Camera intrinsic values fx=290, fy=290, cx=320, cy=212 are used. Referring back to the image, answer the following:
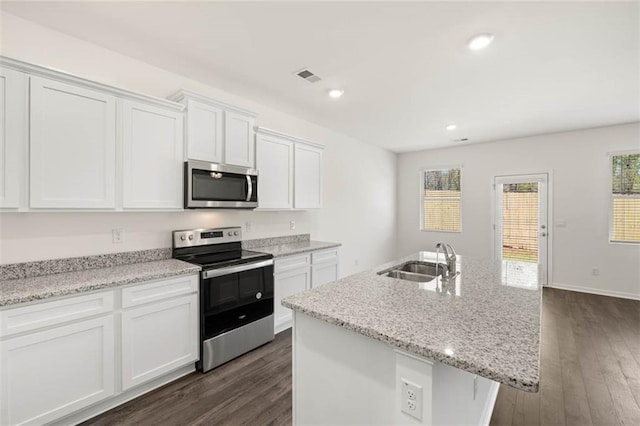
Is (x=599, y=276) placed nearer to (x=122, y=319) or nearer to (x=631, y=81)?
(x=631, y=81)

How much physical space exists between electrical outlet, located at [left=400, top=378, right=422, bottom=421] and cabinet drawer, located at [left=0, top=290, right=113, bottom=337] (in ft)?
6.17

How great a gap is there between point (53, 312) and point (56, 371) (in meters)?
0.36

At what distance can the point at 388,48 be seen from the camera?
7.73ft

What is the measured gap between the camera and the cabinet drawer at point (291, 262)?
307 cm

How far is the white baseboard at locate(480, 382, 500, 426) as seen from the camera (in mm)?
1799

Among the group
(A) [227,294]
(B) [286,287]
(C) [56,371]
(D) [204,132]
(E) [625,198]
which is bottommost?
(C) [56,371]

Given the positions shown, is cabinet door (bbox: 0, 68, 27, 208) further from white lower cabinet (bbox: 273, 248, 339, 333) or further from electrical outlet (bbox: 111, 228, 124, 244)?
white lower cabinet (bbox: 273, 248, 339, 333)

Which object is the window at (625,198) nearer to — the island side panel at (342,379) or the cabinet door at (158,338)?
the island side panel at (342,379)

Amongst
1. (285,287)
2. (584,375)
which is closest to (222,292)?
(285,287)

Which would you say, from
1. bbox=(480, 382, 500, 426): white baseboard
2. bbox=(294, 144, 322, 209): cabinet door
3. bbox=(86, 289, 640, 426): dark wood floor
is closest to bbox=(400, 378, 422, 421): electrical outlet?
bbox=(480, 382, 500, 426): white baseboard

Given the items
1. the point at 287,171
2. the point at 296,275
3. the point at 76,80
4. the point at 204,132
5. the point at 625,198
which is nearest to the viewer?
the point at 76,80

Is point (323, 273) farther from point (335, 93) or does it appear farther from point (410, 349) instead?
point (410, 349)

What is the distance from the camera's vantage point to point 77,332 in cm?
179

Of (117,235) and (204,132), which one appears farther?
(204,132)
